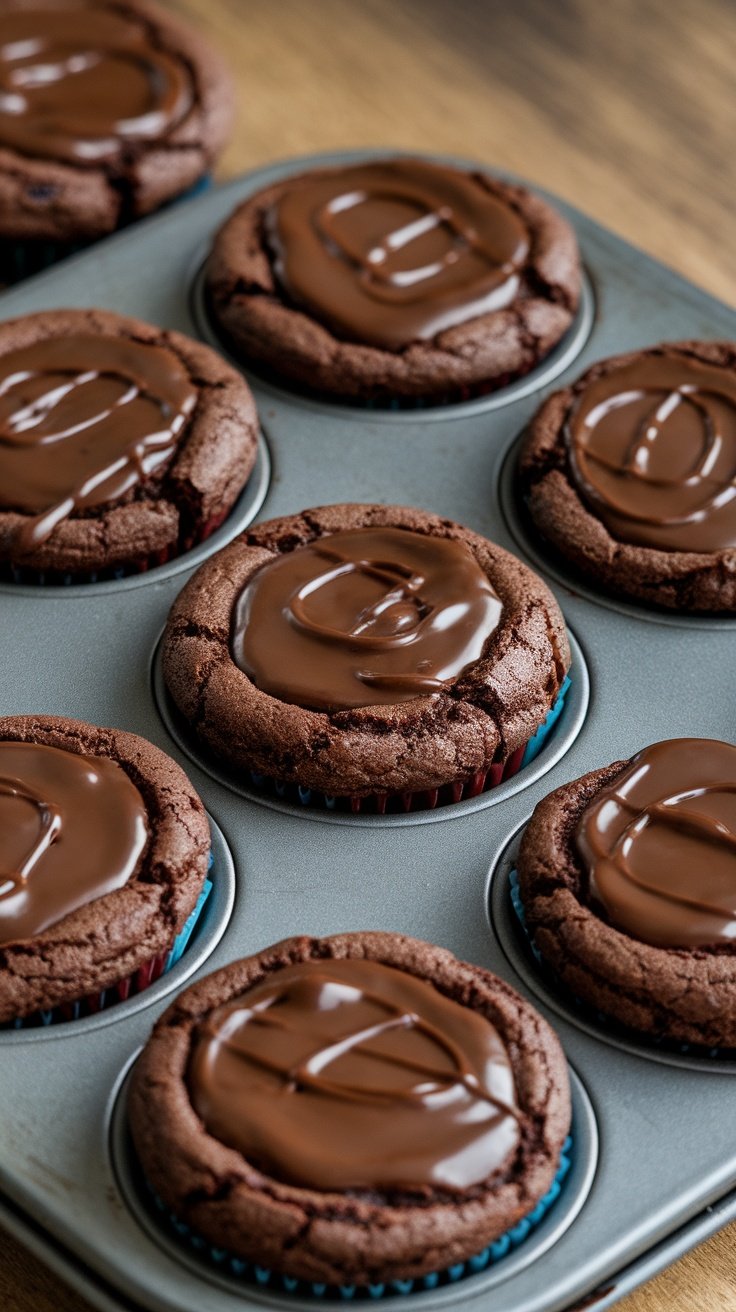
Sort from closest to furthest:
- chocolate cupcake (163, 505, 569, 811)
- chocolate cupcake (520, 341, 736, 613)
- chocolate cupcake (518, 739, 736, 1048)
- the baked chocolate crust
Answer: chocolate cupcake (518, 739, 736, 1048), chocolate cupcake (163, 505, 569, 811), chocolate cupcake (520, 341, 736, 613), the baked chocolate crust

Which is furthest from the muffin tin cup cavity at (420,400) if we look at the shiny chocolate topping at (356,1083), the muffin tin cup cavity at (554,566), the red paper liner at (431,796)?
the shiny chocolate topping at (356,1083)

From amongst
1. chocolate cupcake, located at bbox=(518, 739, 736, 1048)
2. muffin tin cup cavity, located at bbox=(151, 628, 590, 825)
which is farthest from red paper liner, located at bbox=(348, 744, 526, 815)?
chocolate cupcake, located at bbox=(518, 739, 736, 1048)

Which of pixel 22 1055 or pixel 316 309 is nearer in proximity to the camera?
pixel 22 1055

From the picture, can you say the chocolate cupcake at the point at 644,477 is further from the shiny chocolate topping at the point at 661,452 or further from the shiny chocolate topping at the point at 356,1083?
the shiny chocolate topping at the point at 356,1083

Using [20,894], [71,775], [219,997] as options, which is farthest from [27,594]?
[219,997]

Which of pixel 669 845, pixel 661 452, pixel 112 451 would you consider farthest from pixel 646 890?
pixel 112 451

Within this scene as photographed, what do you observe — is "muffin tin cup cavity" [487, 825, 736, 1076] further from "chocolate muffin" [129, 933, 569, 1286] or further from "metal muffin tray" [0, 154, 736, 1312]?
"chocolate muffin" [129, 933, 569, 1286]

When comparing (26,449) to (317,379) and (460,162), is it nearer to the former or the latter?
(317,379)
